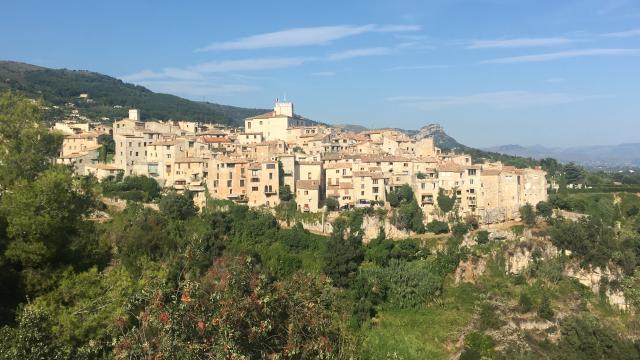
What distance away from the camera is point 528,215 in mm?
41188

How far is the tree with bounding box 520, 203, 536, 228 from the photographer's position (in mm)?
41094

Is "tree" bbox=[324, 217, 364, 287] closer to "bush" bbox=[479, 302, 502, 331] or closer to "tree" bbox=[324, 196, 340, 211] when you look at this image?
"tree" bbox=[324, 196, 340, 211]

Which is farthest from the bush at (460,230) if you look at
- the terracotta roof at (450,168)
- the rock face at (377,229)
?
the terracotta roof at (450,168)

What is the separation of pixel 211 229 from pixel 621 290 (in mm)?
25907

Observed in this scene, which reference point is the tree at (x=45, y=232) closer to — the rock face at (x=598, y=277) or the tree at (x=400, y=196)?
the tree at (x=400, y=196)

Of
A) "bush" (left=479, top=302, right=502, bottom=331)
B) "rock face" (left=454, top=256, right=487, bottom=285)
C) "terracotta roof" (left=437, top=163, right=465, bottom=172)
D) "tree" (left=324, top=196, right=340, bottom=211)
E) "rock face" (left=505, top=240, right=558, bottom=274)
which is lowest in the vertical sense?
"bush" (left=479, top=302, right=502, bottom=331)

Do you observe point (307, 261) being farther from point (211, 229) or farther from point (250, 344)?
point (250, 344)

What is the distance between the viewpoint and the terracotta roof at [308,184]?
41.9m

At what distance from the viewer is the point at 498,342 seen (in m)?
30.3

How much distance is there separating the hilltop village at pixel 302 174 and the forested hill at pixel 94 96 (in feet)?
95.5

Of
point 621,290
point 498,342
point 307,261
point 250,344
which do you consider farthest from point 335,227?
point 250,344

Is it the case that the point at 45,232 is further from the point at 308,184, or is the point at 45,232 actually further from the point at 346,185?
the point at 346,185

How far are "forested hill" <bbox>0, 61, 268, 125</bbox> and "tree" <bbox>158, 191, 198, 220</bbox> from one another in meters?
38.3

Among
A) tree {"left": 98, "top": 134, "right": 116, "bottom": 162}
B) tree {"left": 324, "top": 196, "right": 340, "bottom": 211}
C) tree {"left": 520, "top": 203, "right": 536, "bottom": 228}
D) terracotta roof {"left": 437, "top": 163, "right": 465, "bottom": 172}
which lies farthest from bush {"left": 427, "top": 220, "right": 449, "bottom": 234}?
tree {"left": 98, "top": 134, "right": 116, "bottom": 162}
